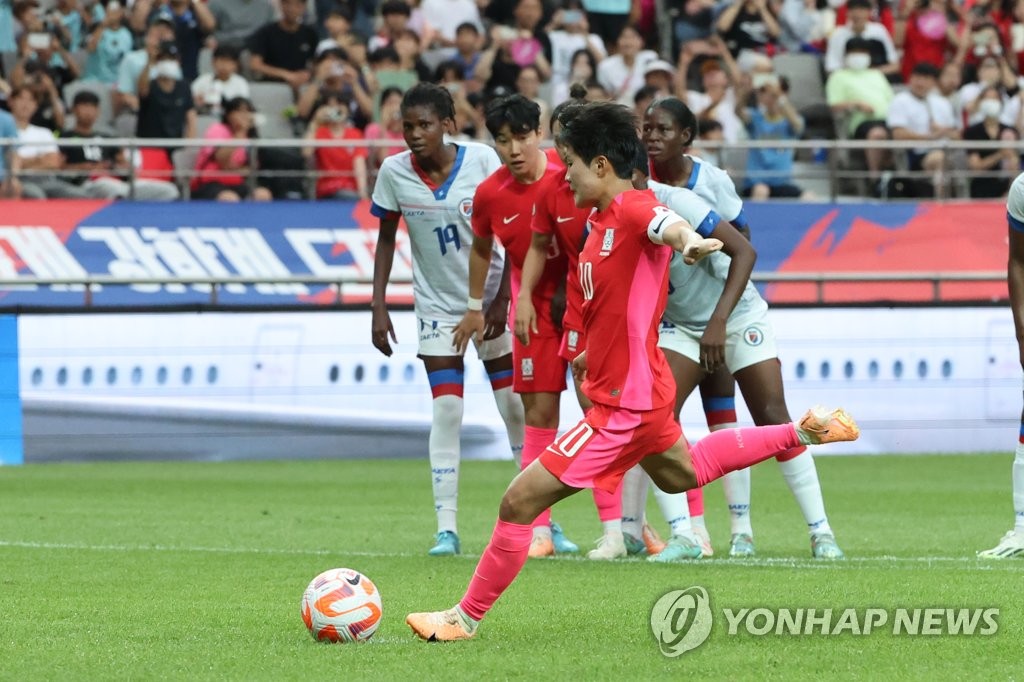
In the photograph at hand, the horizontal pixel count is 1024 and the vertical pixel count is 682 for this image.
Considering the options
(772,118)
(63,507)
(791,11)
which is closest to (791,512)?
(63,507)

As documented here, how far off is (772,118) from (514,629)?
48.7 feet

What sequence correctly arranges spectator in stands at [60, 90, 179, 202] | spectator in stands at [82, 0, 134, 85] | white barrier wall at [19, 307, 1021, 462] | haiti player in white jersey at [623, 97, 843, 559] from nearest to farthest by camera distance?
haiti player in white jersey at [623, 97, 843, 559] → white barrier wall at [19, 307, 1021, 462] → spectator in stands at [60, 90, 179, 202] → spectator in stands at [82, 0, 134, 85]

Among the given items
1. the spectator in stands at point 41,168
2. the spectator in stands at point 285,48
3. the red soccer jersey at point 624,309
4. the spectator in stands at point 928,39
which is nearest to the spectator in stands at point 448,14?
the spectator in stands at point 285,48

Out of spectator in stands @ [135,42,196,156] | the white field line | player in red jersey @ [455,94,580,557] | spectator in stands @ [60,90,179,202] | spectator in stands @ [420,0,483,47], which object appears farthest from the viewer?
spectator in stands @ [420,0,483,47]

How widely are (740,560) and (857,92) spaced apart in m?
13.4

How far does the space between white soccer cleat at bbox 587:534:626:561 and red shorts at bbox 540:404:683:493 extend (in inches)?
106

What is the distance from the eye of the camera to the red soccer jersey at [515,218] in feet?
31.3

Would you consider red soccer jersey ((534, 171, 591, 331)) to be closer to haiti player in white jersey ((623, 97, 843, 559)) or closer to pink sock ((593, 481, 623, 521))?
haiti player in white jersey ((623, 97, 843, 559))

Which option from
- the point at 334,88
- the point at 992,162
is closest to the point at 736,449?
the point at 334,88

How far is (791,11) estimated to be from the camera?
23.4 meters

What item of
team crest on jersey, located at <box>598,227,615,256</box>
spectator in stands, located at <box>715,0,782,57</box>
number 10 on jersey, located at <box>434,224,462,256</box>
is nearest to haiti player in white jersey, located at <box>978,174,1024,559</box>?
number 10 on jersey, located at <box>434,224,462,256</box>

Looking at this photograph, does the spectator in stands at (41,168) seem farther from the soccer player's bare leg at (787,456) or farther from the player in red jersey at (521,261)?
the soccer player's bare leg at (787,456)

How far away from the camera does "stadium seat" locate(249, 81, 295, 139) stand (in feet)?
66.6

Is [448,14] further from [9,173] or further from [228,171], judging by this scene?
[9,173]
